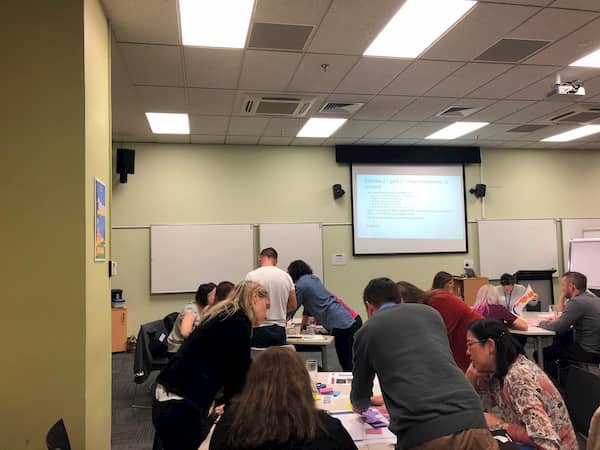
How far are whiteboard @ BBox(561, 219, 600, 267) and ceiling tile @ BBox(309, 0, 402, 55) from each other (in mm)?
6308

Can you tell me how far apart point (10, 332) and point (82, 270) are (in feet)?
1.58

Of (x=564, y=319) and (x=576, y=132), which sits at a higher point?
(x=576, y=132)

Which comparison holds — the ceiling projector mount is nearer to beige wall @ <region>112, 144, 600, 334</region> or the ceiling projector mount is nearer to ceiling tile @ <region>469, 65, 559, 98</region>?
ceiling tile @ <region>469, 65, 559, 98</region>

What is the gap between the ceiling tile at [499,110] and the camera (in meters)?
5.79

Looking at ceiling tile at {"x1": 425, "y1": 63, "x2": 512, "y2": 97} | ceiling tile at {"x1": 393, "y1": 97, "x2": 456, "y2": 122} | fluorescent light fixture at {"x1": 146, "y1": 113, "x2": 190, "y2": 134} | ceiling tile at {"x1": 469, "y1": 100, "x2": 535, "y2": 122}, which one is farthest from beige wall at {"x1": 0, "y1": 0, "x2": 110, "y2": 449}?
ceiling tile at {"x1": 469, "y1": 100, "x2": 535, "y2": 122}

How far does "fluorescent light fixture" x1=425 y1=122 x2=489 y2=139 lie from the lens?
22.1 ft

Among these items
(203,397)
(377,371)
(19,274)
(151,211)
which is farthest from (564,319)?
(151,211)

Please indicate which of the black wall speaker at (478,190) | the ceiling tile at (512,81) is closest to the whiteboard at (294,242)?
the black wall speaker at (478,190)

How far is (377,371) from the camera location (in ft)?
6.54

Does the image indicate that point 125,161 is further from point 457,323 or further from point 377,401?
point 377,401

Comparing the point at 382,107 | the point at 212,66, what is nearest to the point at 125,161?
the point at 212,66

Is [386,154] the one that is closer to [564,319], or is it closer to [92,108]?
[564,319]

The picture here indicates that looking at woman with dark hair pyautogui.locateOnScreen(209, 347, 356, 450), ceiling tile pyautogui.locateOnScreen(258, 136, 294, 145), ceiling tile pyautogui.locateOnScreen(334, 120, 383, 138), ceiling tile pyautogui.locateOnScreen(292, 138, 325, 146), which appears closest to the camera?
woman with dark hair pyautogui.locateOnScreen(209, 347, 356, 450)

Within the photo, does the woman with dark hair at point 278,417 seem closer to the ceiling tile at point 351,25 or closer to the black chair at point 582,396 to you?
the black chair at point 582,396
